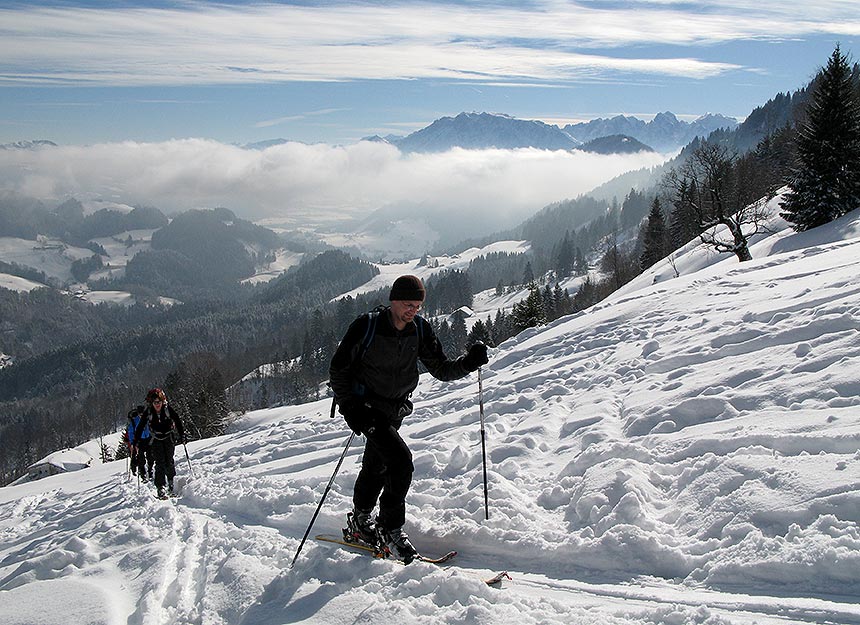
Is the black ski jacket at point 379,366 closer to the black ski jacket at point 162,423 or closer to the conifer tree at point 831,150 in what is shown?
the black ski jacket at point 162,423

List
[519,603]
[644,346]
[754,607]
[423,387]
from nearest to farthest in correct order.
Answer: [754,607]
[519,603]
[644,346]
[423,387]

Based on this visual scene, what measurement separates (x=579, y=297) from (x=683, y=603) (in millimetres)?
97756

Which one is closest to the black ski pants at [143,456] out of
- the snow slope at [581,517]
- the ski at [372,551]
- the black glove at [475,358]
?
the snow slope at [581,517]

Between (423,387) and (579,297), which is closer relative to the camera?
(423,387)

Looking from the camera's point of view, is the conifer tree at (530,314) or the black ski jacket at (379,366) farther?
the conifer tree at (530,314)

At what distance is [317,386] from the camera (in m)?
116

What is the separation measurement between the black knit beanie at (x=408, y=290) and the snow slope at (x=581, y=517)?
8.41ft

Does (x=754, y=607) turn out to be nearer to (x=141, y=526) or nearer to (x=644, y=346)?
(x=141, y=526)

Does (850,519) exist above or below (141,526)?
above

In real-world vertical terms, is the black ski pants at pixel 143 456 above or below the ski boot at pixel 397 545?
below

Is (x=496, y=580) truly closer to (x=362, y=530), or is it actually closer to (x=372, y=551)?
(x=372, y=551)

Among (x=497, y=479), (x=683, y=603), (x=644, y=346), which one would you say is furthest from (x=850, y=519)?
(x=644, y=346)

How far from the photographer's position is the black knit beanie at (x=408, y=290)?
570 cm

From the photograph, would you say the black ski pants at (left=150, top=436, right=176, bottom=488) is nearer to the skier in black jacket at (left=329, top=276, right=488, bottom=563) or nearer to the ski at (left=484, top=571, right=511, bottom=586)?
the skier in black jacket at (left=329, top=276, right=488, bottom=563)
